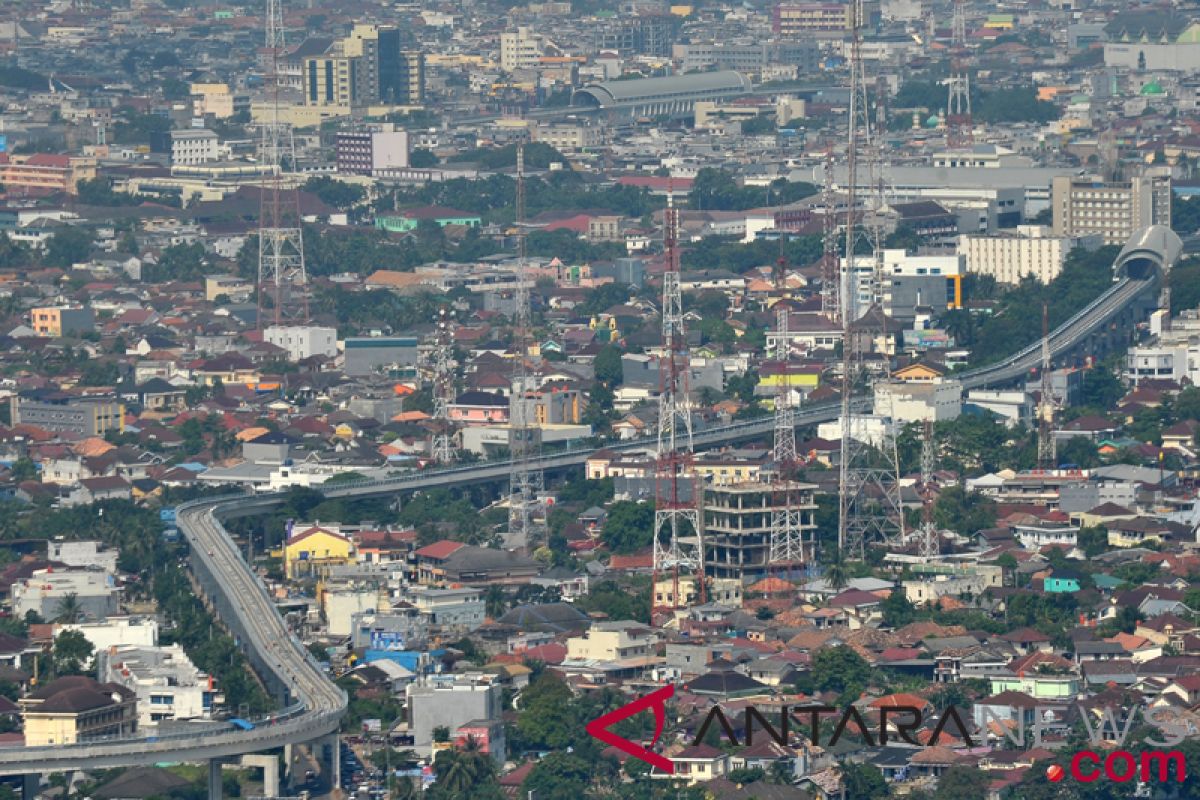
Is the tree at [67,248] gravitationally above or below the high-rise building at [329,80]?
below

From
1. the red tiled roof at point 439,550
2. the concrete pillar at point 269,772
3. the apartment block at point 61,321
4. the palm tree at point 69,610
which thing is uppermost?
the apartment block at point 61,321

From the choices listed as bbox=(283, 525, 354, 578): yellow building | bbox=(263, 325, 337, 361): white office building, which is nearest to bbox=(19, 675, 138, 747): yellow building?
bbox=(283, 525, 354, 578): yellow building

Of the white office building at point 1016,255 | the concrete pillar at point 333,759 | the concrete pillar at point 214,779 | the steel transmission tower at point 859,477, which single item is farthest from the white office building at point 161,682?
the white office building at point 1016,255

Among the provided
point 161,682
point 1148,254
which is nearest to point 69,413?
point 1148,254

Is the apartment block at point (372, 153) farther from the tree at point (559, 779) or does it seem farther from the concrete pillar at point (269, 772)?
the tree at point (559, 779)

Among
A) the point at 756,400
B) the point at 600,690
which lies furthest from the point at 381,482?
the point at 600,690

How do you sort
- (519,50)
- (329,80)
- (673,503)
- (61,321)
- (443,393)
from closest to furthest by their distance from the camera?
(673,503)
(443,393)
(61,321)
(329,80)
(519,50)

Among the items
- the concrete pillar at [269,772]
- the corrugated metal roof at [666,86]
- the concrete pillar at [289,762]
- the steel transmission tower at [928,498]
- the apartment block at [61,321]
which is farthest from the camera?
the corrugated metal roof at [666,86]

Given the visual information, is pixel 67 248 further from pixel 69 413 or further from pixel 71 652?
pixel 71 652
